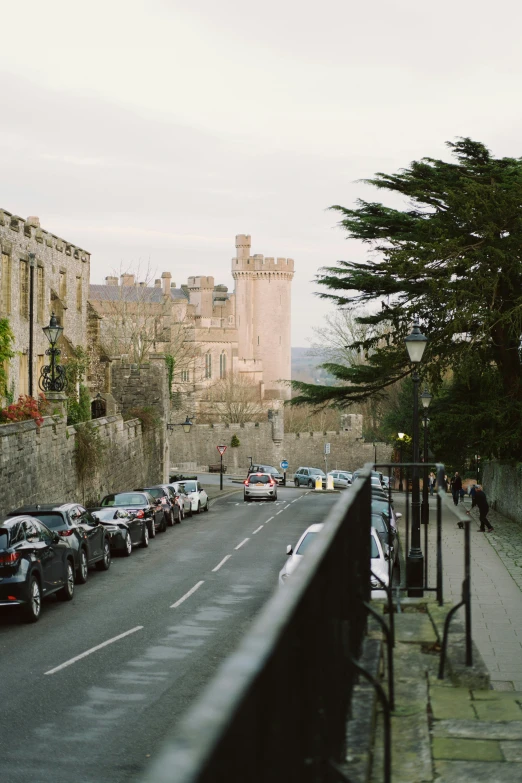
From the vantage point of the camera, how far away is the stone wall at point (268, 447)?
8844 centimetres

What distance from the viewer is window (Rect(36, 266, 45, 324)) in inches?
1596

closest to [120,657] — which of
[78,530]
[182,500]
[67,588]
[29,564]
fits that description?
[29,564]

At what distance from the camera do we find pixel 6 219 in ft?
121

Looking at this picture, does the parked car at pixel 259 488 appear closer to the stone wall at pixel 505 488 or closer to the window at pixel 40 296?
the stone wall at pixel 505 488

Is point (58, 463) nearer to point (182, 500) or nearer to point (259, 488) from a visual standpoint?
point (182, 500)

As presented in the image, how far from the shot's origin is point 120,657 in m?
13.4

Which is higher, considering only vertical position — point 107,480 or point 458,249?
point 458,249

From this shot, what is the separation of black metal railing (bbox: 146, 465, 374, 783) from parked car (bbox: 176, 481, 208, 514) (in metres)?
36.5

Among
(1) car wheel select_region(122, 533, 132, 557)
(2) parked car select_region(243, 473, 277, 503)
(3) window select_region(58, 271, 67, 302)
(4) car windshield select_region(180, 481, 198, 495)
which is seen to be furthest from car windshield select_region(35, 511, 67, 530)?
(2) parked car select_region(243, 473, 277, 503)

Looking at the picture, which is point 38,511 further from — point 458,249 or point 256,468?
point 256,468

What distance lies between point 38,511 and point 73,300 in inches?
1089

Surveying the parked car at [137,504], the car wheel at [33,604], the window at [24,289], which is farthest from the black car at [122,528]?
the window at [24,289]

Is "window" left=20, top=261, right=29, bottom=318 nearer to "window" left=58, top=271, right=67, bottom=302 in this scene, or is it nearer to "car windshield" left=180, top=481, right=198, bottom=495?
"window" left=58, top=271, right=67, bottom=302

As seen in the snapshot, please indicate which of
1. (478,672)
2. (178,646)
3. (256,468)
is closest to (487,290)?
(178,646)
